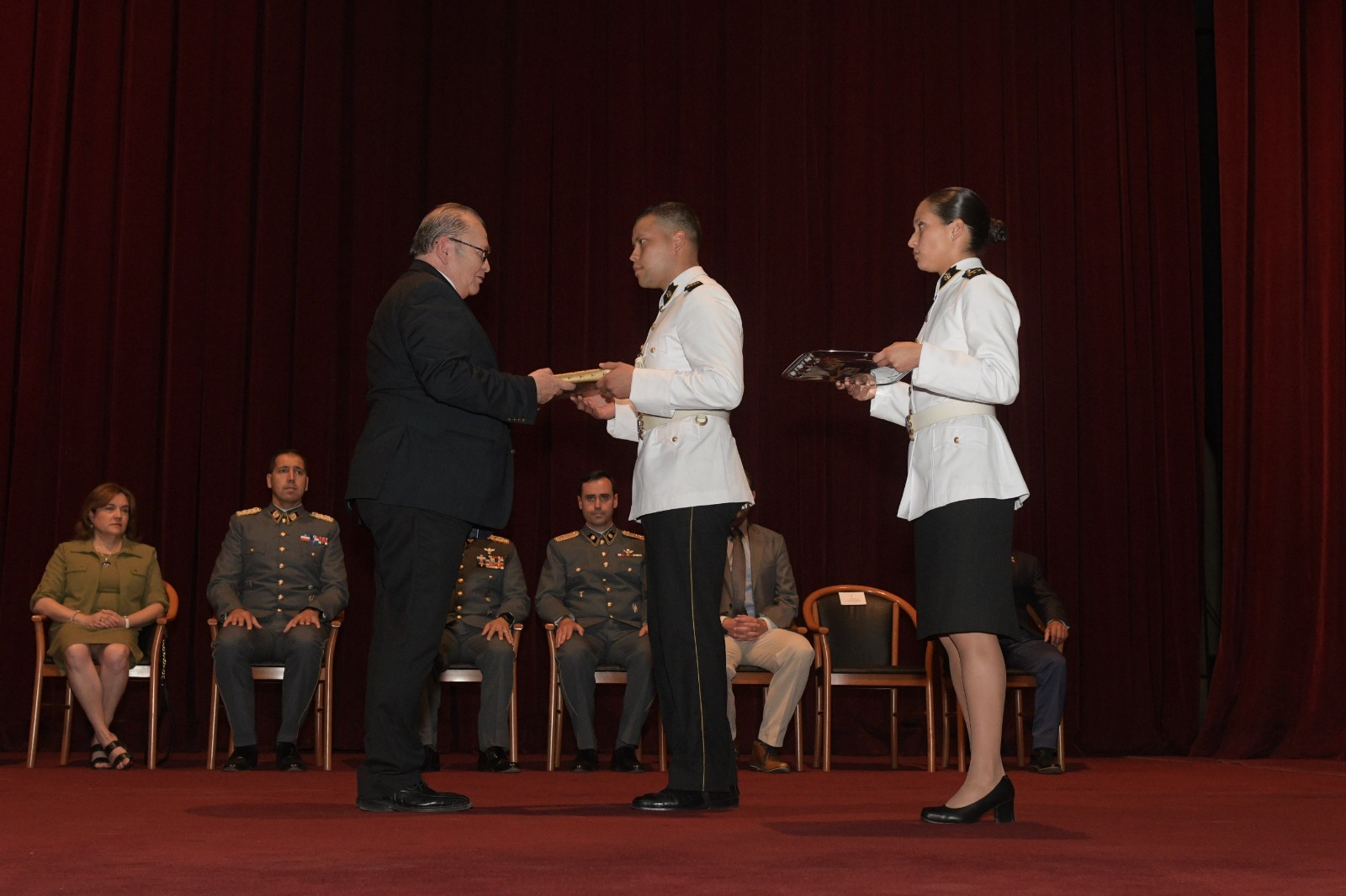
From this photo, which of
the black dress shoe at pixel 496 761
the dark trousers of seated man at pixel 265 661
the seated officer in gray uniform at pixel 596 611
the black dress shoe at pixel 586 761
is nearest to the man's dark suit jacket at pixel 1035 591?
the seated officer in gray uniform at pixel 596 611

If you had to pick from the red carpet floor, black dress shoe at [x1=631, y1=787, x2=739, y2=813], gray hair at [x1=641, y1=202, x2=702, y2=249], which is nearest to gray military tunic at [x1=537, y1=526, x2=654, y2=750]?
the red carpet floor

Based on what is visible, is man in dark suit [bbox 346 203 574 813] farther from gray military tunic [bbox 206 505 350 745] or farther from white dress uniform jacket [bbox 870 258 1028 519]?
gray military tunic [bbox 206 505 350 745]

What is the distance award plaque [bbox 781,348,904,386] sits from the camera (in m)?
2.87

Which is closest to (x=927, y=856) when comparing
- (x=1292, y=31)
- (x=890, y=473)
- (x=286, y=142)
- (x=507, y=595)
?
(x=507, y=595)

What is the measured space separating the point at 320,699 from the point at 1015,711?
10.0 ft

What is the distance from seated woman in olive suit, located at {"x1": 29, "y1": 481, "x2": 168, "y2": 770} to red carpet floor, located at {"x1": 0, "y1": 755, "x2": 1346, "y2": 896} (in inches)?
44.3

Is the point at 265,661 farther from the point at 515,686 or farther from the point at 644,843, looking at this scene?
the point at 644,843

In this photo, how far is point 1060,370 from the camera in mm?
6461

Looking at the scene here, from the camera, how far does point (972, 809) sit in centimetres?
279

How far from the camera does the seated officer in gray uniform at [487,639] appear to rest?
508cm

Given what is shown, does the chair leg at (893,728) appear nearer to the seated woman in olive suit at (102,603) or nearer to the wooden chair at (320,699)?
the wooden chair at (320,699)

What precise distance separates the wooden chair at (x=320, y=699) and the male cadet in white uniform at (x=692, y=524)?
2327 millimetres

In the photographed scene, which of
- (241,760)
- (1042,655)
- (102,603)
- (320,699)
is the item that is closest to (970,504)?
(1042,655)

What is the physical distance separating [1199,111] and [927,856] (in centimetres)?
583
